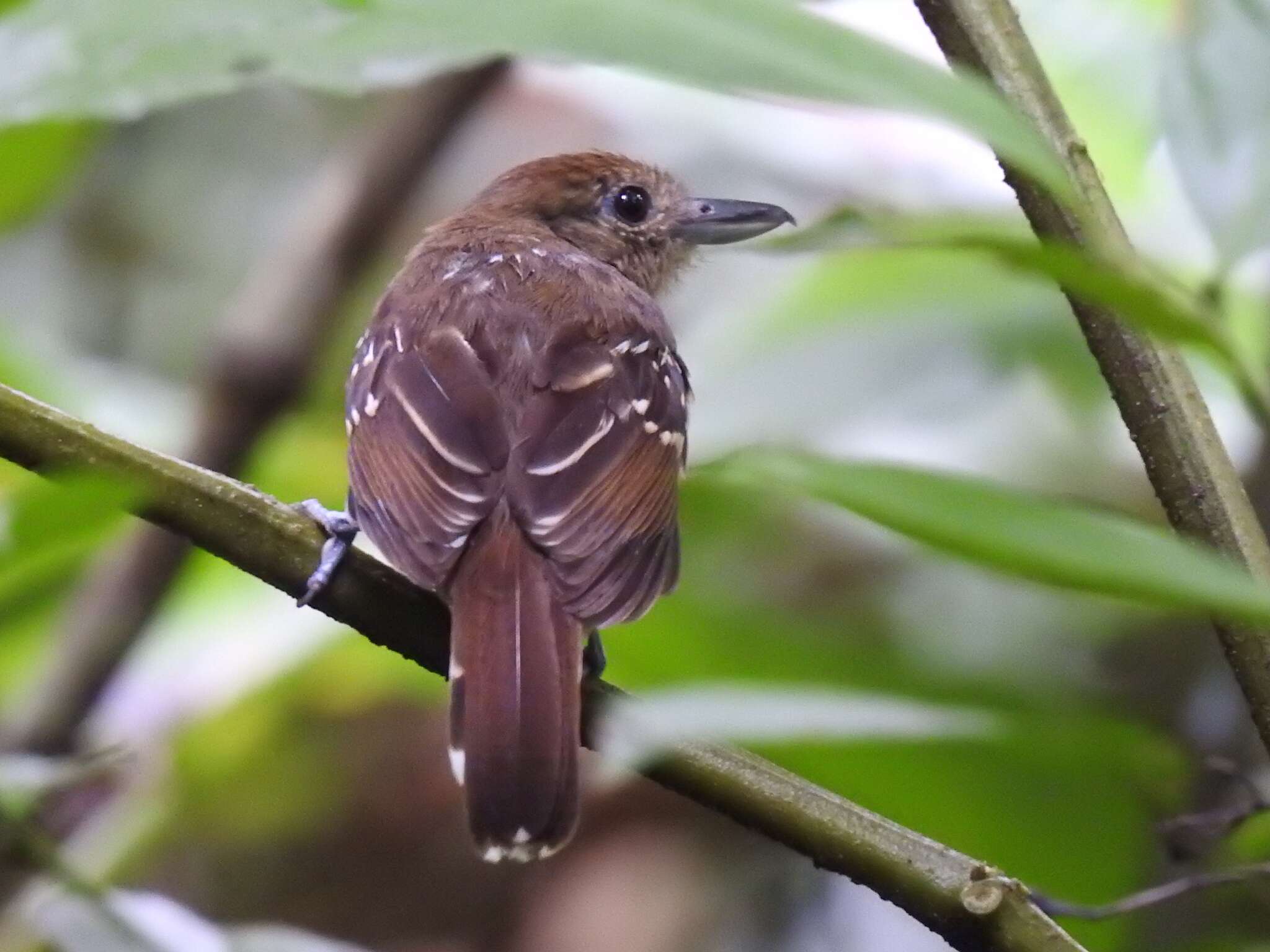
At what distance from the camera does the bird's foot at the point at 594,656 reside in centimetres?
199

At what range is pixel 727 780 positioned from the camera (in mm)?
1352

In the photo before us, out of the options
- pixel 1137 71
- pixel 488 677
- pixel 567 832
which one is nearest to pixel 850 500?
pixel 567 832

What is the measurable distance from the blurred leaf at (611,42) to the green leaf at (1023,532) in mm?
164

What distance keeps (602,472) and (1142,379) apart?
0.83 metres

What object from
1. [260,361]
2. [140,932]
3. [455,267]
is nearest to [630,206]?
[455,267]

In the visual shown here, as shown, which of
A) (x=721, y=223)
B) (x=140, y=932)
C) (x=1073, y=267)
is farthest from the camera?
(x=721, y=223)

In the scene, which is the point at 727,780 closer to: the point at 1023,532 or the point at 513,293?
the point at 1023,532

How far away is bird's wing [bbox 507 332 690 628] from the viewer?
6.17ft

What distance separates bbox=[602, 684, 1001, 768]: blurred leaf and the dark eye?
1.55 meters

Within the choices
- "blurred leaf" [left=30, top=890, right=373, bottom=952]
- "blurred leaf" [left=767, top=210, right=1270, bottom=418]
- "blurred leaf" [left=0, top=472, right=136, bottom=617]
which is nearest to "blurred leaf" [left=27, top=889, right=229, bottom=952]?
"blurred leaf" [left=30, top=890, right=373, bottom=952]

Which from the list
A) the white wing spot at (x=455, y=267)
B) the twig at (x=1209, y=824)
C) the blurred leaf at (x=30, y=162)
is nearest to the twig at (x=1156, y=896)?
the twig at (x=1209, y=824)

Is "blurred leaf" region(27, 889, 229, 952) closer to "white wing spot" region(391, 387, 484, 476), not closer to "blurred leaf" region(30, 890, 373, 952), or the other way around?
"blurred leaf" region(30, 890, 373, 952)

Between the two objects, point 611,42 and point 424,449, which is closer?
point 611,42

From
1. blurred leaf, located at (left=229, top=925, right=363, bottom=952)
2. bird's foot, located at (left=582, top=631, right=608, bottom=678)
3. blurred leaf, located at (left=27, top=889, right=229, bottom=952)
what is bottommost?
blurred leaf, located at (left=27, top=889, right=229, bottom=952)
